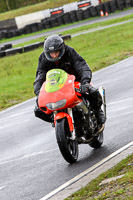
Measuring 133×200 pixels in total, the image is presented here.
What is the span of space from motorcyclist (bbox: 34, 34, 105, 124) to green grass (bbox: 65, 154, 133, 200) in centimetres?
145

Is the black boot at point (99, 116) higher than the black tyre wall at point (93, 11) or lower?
higher

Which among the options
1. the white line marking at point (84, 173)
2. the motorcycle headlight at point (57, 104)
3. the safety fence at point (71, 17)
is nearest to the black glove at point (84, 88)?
the motorcycle headlight at point (57, 104)

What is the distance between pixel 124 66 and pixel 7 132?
28.5 feet

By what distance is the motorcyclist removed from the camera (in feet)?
23.9

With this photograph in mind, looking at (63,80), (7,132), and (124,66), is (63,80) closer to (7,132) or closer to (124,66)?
(7,132)

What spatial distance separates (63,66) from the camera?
7.48 meters

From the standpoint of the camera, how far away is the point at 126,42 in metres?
27.9

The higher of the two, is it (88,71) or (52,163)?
(88,71)

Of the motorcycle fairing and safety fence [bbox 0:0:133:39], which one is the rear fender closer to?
the motorcycle fairing

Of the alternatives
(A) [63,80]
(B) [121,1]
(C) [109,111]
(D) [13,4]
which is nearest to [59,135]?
(A) [63,80]

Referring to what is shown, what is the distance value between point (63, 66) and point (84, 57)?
18.3 meters

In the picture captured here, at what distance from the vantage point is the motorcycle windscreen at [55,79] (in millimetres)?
6941

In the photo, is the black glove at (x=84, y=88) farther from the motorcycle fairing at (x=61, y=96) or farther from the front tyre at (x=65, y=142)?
the front tyre at (x=65, y=142)

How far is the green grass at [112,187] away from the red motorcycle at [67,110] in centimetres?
88
